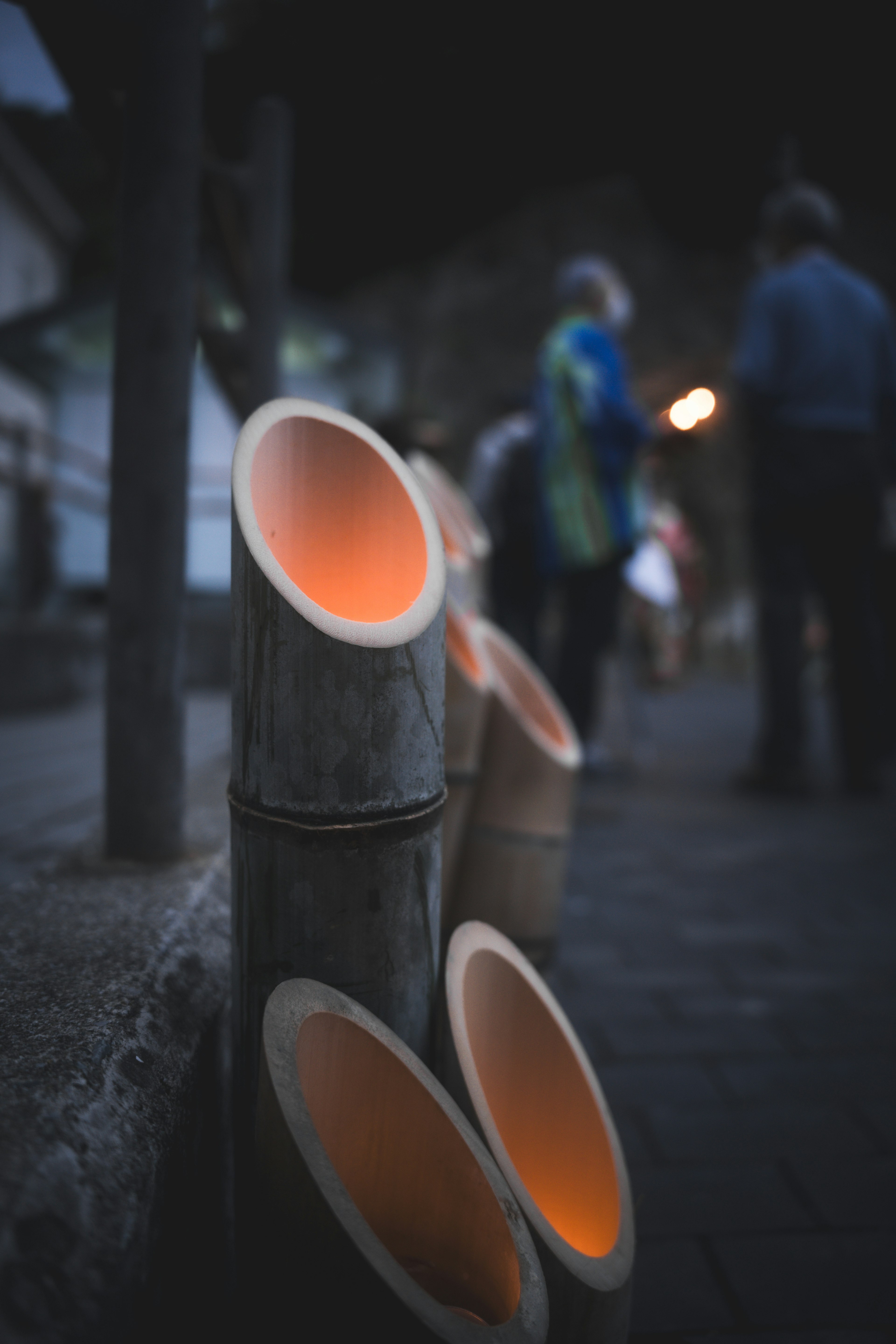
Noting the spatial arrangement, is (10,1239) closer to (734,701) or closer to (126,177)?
(126,177)

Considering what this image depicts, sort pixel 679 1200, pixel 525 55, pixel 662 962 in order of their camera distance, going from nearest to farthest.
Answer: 1. pixel 679 1200
2. pixel 662 962
3. pixel 525 55

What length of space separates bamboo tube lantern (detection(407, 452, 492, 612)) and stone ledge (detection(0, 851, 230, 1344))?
82cm

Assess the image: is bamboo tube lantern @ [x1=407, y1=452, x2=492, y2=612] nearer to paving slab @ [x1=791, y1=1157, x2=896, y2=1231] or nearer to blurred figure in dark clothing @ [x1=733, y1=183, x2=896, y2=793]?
paving slab @ [x1=791, y1=1157, x2=896, y2=1231]

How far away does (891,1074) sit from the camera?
136cm

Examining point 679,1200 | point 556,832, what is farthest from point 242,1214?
point 556,832

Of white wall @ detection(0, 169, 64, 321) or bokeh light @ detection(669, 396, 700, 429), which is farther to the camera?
white wall @ detection(0, 169, 64, 321)

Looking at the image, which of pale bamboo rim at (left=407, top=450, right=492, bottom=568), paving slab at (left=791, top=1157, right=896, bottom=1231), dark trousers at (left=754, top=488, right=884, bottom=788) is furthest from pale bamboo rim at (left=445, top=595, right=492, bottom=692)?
dark trousers at (left=754, top=488, right=884, bottom=788)

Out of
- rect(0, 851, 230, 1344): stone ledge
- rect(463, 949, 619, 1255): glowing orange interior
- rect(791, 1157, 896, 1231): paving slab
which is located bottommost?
rect(791, 1157, 896, 1231): paving slab

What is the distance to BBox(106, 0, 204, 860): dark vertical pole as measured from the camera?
1.15m

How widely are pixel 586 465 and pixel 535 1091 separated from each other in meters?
2.55

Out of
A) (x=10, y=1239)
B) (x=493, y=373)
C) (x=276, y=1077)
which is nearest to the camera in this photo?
(x=10, y=1239)

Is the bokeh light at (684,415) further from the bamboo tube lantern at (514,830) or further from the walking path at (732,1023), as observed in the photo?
the walking path at (732,1023)

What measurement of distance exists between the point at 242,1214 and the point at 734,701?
7.94m

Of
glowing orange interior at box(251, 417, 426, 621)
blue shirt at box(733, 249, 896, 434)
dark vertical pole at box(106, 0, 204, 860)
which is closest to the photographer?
glowing orange interior at box(251, 417, 426, 621)
